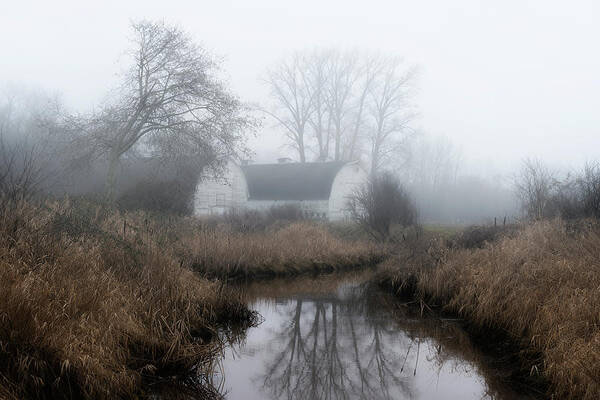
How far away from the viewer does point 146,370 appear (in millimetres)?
5672

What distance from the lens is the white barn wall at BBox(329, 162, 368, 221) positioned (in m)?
32.9

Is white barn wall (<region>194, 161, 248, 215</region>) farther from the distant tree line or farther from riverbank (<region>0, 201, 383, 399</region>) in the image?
riverbank (<region>0, 201, 383, 399</region>)

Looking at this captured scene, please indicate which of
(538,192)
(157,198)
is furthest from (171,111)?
(538,192)

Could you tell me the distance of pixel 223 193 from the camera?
34.1 meters

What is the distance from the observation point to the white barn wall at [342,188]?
32.9 metres

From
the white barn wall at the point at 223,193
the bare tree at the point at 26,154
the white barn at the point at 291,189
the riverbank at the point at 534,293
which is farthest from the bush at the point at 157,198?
the white barn wall at the point at 223,193

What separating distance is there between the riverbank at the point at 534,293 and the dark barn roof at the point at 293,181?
806 inches

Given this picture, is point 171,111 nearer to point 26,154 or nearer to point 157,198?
point 157,198

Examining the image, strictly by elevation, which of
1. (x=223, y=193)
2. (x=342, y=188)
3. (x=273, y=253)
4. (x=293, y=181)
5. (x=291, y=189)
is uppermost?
(x=293, y=181)

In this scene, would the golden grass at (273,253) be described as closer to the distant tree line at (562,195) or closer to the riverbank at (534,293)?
the riverbank at (534,293)

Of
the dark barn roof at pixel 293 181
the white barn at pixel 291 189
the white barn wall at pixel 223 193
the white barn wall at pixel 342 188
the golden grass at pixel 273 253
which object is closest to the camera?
the golden grass at pixel 273 253

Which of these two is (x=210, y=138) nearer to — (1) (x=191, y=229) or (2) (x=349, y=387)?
(1) (x=191, y=229)

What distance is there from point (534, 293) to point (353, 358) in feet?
9.11

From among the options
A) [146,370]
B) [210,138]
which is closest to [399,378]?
[146,370]
